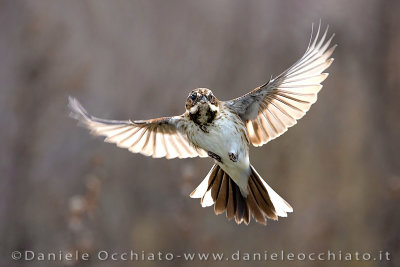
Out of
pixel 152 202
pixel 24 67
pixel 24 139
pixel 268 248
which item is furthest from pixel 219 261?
pixel 24 67

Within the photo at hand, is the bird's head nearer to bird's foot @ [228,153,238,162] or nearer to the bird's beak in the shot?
the bird's beak

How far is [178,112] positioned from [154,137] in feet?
8.83

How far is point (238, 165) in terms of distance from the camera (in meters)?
2.77

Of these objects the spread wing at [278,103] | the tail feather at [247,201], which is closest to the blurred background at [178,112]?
the tail feather at [247,201]

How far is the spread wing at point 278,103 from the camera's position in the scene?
264 cm

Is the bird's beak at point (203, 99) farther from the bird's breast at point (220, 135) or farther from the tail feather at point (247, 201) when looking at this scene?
the tail feather at point (247, 201)

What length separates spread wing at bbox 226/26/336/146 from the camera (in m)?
2.64

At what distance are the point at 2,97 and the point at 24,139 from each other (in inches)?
20.0

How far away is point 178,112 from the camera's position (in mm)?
5691

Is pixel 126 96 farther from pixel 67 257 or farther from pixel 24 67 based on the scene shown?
pixel 67 257
